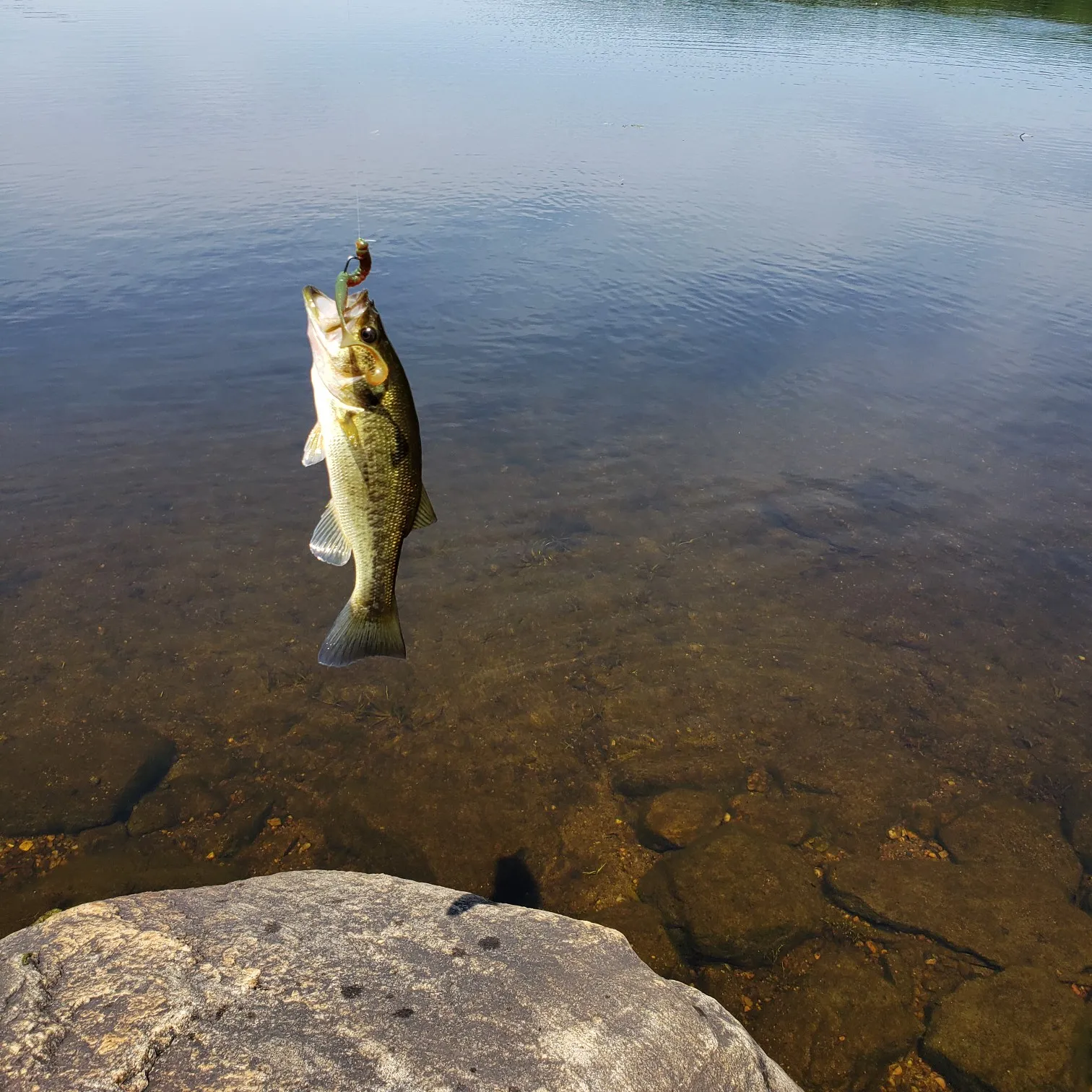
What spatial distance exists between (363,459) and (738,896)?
536cm

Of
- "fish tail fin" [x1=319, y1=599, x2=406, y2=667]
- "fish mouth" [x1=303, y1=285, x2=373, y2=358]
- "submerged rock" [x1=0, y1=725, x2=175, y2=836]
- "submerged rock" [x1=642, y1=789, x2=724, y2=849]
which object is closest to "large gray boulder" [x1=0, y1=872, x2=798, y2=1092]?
"fish tail fin" [x1=319, y1=599, x2=406, y2=667]

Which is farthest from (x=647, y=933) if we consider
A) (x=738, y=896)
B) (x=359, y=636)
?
(x=359, y=636)

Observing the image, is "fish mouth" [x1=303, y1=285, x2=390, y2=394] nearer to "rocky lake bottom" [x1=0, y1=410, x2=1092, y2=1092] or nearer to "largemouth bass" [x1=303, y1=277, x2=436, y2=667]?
"largemouth bass" [x1=303, y1=277, x2=436, y2=667]

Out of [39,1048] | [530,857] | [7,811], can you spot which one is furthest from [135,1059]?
[7,811]

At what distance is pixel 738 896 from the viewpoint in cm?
735

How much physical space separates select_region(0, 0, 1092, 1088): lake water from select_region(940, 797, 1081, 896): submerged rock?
187mm

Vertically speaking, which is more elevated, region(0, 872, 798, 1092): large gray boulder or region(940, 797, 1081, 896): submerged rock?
region(0, 872, 798, 1092): large gray boulder

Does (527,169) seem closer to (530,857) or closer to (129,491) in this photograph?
(129,491)

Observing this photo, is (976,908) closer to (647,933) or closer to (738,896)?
(738,896)

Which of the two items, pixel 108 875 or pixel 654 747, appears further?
pixel 654 747

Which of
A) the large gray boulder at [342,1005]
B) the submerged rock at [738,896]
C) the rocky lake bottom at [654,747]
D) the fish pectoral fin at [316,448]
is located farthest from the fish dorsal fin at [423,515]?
the submerged rock at [738,896]

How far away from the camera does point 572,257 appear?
22625mm

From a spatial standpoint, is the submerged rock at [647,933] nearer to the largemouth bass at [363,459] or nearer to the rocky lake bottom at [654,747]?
the rocky lake bottom at [654,747]

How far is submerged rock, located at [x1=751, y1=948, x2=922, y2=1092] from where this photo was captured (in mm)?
6250
